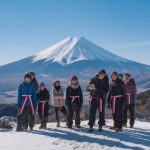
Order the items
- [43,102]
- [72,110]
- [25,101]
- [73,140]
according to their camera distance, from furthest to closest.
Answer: [43,102] < [72,110] < [25,101] < [73,140]

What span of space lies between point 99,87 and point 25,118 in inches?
94.9

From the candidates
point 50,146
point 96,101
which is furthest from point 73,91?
point 50,146

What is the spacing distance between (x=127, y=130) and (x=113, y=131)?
2.75ft

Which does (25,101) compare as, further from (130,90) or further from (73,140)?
(130,90)

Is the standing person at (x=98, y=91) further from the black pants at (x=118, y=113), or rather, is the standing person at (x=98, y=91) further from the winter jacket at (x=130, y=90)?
the winter jacket at (x=130, y=90)

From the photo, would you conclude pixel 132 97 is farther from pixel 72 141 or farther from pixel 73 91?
pixel 72 141

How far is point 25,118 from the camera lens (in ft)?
46.2

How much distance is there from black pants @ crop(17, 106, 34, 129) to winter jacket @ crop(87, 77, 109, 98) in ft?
6.45

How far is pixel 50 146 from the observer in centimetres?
1118

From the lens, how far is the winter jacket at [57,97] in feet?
51.3

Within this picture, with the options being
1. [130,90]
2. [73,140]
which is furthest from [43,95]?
[73,140]

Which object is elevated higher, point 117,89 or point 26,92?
point 117,89

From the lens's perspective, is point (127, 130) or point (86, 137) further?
point (127, 130)

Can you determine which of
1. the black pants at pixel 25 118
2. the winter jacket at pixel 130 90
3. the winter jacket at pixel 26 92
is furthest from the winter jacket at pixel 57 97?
the winter jacket at pixel 130 90
